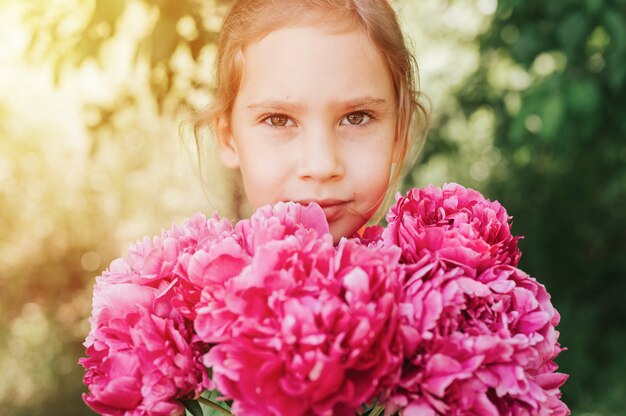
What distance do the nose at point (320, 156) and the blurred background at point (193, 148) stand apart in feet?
2.09

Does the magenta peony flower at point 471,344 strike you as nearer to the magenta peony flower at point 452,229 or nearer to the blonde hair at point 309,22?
the magenta peony flower at point 452,229

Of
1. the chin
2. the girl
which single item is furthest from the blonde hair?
the chin

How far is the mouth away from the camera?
3.97 ft

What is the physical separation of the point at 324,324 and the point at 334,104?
449mm

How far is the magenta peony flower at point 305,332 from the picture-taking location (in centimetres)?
83

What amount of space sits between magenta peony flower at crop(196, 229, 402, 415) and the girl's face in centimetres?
32

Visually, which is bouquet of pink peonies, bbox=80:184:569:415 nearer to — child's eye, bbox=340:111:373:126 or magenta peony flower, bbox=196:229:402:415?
magenta peony flower, bbox=196:229:402:415

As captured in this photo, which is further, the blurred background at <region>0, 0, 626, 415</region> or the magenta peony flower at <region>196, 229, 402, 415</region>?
the blurred background at <region>0, 0, 626, 415</region>

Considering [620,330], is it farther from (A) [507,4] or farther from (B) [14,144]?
(B) [14,144]

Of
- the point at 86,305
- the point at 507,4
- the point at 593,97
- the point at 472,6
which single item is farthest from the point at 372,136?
the point at 86,305

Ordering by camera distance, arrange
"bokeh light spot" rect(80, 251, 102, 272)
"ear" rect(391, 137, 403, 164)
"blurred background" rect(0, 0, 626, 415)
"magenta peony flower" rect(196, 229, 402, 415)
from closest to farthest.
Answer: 1. "magenta peony flower" rect(196, 229, 402, 415)
2. "ear" rect(391, 137, 403, 164)
3. "blurred background" rect(0, 0, 626, 415)
4. "bokeh light spot" rect(80, 251, 102, 272)

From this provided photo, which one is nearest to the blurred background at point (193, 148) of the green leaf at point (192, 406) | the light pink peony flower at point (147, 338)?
the light pink peony flower at point (147, 338)

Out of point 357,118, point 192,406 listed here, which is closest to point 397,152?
point 357,118

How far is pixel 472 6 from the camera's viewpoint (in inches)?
146
